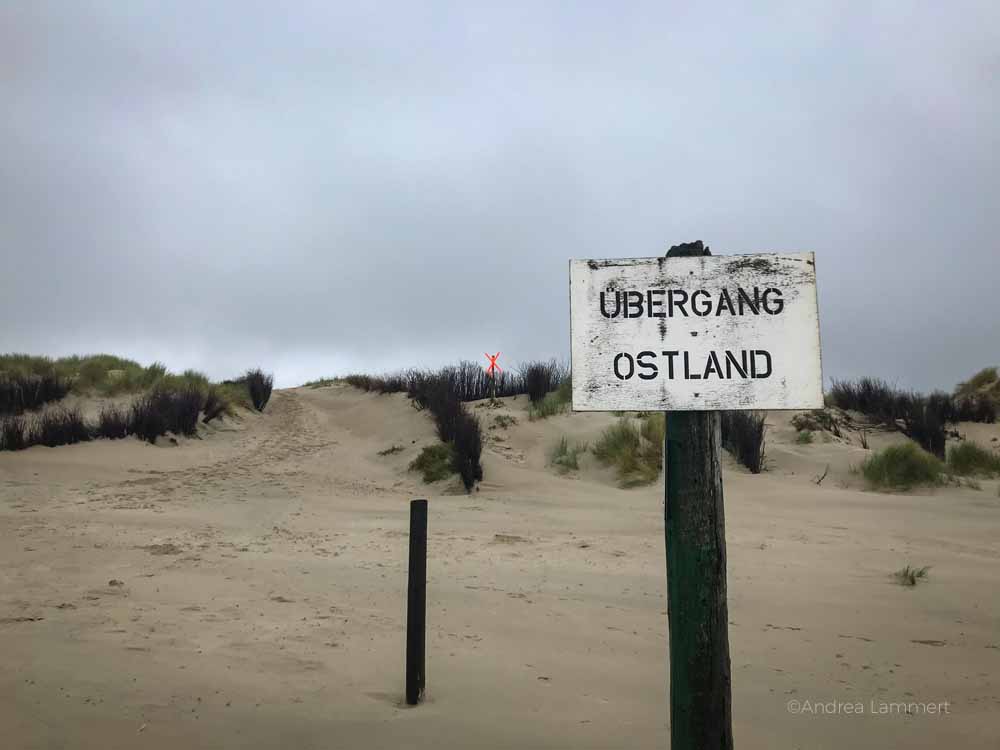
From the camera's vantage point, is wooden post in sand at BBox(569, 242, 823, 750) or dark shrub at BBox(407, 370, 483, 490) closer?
wooden post in sand at BBox(569, 242, 823, 750)

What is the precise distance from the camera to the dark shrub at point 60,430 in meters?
11.9

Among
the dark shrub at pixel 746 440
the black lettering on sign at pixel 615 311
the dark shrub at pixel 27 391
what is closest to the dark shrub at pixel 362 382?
the dark shrub at pixel 27 391

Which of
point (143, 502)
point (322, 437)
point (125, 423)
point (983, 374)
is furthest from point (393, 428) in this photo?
point (983, 374)

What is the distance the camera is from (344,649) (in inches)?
177

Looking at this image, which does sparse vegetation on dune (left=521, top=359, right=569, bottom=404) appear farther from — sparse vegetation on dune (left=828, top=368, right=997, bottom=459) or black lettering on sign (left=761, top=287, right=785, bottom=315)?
black lettering on sign (left=761, top=287, right=785, bottom=315)

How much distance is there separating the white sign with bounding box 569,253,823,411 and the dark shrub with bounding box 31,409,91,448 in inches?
491

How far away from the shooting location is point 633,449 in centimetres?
1137

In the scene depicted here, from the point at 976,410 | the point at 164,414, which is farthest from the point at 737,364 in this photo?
the point at 976,410

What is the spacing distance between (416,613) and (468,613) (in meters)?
1.70

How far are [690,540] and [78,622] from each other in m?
4.40

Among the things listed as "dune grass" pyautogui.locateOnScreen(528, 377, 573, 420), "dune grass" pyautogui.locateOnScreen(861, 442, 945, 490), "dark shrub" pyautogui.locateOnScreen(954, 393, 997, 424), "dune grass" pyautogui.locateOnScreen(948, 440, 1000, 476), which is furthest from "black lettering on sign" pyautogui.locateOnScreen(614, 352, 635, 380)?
"dark shrub" pyautogui.locateOnScreen(954, 393, 997, 424)

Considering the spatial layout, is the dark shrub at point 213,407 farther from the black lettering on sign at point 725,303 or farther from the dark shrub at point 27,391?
the black lettering on sign at point 725,303

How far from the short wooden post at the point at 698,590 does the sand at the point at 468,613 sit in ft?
3.38

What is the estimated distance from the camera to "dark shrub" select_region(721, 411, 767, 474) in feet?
36.7
